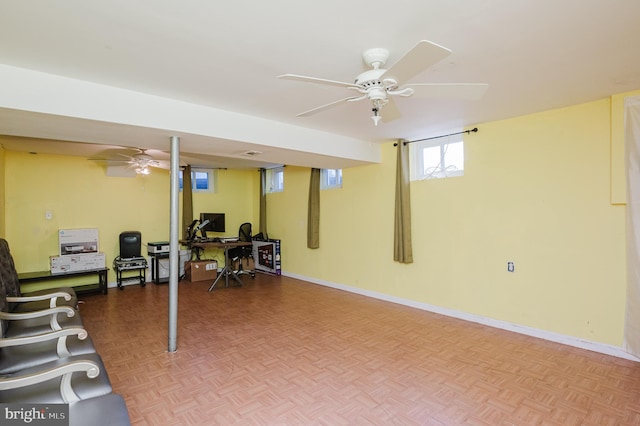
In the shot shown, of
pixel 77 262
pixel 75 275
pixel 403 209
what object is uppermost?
pixel 403 209

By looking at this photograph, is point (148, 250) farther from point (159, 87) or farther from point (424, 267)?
point (424, 267)

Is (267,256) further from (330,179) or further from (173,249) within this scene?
(173,249)

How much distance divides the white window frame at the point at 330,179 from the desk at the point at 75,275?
409cm

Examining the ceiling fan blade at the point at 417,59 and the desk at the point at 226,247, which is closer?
the ceiling fan blade at the point at 417,59

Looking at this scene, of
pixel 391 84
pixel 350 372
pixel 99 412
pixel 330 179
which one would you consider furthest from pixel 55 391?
pixel 330 179

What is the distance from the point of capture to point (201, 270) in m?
6.51

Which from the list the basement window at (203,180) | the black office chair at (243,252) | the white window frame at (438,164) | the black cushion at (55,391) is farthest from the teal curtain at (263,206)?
the black cushion at (55,391)

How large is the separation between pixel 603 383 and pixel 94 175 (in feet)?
24.4

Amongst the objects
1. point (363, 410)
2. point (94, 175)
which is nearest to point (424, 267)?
point (363, 410)

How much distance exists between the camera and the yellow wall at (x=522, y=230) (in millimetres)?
3121

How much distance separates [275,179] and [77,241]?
395 cm

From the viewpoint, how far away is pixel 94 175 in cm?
581

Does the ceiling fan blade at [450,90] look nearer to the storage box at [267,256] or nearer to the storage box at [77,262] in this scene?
the storage box at [267,256]

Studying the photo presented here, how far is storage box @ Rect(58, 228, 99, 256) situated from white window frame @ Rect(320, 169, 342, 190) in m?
4.18
